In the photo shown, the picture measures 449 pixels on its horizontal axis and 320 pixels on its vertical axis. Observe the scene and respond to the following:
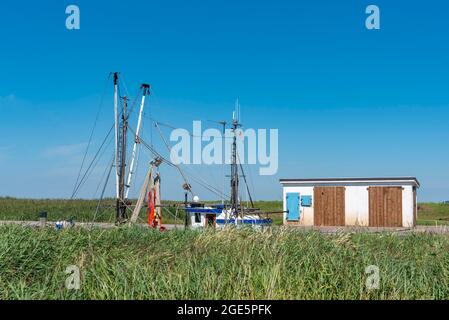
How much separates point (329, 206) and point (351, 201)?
1.52 metres

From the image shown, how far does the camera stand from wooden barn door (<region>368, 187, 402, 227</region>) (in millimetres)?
33031

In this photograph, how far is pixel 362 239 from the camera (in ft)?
54.4

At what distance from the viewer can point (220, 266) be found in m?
11.8

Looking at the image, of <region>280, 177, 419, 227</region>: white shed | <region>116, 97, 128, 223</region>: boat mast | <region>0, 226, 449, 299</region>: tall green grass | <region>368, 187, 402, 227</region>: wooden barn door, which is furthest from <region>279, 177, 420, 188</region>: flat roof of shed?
<region>0, 226, 449, 299</region>: tall green grass

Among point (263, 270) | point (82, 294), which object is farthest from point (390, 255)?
point (82, 294)

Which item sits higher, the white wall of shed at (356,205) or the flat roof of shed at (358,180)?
the flat roof of shed at (358,180)

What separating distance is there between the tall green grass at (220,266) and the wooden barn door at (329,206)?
57.9ft

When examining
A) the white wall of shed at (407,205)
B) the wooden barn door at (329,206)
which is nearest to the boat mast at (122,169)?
the wooden barn door at (329,206)

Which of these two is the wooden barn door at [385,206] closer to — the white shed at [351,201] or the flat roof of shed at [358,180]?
the white shed at [351,201]

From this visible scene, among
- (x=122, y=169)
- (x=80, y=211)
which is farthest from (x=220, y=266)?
(x=80, y=211)

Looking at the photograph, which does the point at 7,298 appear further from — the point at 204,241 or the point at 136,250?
the point at 204,241

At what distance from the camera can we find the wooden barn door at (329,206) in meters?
34.3

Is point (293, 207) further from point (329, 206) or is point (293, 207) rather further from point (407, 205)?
point (407, 205)
